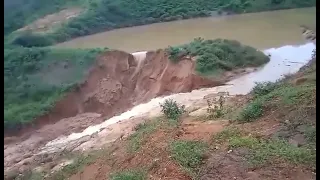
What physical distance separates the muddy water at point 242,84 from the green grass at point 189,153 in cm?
144

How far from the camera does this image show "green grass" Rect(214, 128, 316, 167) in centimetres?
336

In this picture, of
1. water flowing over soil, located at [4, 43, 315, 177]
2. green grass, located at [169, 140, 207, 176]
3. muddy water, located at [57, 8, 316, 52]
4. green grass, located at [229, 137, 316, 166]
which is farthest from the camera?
muddy water, located at [57, 8, 316, 52]

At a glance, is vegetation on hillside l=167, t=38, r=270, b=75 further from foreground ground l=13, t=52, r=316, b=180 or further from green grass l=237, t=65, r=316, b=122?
green grass l=237, t=65, r=316, b=122

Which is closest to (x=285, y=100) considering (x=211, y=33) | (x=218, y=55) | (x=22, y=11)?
(x=22, y=11)

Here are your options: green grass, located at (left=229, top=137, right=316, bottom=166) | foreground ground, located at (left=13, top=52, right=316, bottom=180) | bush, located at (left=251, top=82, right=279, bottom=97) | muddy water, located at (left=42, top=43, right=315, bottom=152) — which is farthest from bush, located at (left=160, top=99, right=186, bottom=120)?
green grass, located at (left=229, top=137, right=316, bottom=166)

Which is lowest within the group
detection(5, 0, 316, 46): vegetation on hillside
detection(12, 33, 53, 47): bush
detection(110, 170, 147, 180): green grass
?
detection(110, 170, 147, 180): green grass

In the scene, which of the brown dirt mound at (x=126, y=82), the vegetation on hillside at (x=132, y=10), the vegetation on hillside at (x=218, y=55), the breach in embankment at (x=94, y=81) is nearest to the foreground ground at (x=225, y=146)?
the breach in embankment at (x=94, y=81)

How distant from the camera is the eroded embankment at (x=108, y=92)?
4121 millimetres

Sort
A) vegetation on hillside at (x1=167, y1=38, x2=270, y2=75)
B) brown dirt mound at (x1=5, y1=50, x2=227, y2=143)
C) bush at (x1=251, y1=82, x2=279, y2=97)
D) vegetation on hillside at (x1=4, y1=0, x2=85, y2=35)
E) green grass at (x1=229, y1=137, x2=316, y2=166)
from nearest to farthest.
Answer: vegetation on hillside at (x1=4, y1=0, x2=85, y2=35) < green grass at (x1=229, y1=137, x2=316, y2=166) < bush at (x1=251, y1=82, x2=279, y2=97) < brown dirt mound at (x1=5, y1=50, x2=227, y2=143) < vegetation on hillside at (x1=167, y1=38, x2=270, y2=75)

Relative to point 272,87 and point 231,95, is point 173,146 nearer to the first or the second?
point 272,87

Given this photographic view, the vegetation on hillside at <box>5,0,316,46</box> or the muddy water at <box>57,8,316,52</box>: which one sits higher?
the vegetation on hillside at <box>5,0,316,46</box>

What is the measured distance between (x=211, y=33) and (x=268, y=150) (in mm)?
6710

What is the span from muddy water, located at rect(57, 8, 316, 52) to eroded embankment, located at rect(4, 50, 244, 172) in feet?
2.49

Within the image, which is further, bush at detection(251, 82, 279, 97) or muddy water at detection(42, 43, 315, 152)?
muddy water at detection(42, 43, 315, 152)
